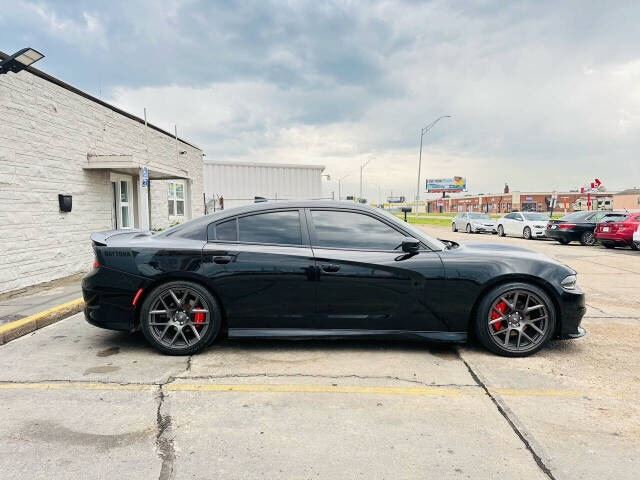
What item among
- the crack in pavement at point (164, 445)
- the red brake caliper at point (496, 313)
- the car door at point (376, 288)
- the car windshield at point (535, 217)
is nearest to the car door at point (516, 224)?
the car windshield at point (535, 217)

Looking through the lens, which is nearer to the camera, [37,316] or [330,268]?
[330,268]

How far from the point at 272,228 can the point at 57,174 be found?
19.1 ft

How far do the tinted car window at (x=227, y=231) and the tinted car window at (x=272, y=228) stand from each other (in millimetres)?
60

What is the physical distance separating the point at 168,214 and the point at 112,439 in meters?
11.7

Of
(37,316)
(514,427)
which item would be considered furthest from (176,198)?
(514,427)

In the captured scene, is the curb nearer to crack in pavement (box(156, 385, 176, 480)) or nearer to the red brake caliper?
crack in pavement (box(156, 385, 176, 480))

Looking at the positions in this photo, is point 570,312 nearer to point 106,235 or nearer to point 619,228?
point 106,235

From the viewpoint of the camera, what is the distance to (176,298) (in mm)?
3951

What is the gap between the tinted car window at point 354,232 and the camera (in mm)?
4031

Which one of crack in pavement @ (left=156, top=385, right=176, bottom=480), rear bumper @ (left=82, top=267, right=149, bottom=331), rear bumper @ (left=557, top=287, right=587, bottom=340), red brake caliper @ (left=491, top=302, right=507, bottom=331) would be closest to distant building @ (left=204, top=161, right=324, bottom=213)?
rear bumper @ (left=82, top=267, right=149, bottom=331)

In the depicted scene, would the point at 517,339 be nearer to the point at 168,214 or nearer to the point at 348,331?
the point at 348,331

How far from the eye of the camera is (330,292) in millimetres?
3893

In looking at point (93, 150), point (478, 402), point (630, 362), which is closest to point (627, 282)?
point (630, 362)

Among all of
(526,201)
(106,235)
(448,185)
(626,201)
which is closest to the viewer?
(106,235)
